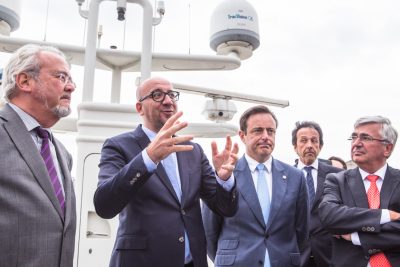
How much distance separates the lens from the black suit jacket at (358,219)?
247cm

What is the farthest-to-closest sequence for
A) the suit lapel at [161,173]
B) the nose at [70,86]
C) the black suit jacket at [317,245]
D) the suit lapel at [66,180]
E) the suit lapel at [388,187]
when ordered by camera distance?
the black suit jacket at [317,245]
the suit lapel at [388,187]
the suit lapel at [161,173]
the nose at [70,86]
the suit lapel at [66,180]

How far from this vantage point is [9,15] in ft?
14.7

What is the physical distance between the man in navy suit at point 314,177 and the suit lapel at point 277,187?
50 cm

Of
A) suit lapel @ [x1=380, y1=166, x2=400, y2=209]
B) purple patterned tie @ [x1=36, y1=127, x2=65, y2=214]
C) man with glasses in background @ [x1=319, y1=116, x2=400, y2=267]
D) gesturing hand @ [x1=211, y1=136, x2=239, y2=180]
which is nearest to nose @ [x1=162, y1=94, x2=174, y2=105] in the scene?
gesturing hand @ [x1=211, y1=136, x2=239, y2=180]

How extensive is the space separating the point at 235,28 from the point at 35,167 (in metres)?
3.45

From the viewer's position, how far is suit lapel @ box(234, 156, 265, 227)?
271 centimetres

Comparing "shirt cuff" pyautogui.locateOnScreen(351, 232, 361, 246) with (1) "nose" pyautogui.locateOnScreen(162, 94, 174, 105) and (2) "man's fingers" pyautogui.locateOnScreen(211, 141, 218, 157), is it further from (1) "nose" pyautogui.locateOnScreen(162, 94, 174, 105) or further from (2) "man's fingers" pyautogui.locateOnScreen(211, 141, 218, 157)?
(1) "nose" pyautogui.locateOnScreen(162, 94, 174, 105)

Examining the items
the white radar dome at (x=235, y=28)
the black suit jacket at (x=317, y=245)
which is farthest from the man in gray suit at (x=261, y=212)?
the white radar dome at (x=235, y=28)

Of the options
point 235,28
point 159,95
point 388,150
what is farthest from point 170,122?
point 235,28

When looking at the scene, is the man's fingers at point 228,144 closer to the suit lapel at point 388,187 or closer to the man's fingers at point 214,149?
the man's fingers at point 214,149

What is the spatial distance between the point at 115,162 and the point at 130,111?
6.15 ft

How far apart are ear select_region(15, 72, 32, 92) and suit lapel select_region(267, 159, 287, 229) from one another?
1.60 metres

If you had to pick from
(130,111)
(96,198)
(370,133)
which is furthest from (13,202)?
(130,111)

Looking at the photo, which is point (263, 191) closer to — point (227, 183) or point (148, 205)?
point (227, 183)
